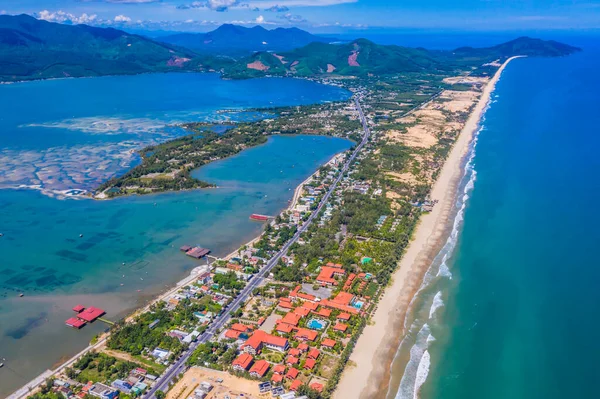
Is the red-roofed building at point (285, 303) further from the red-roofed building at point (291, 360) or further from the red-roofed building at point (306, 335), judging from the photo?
the red-roofed building at point (291, 360)

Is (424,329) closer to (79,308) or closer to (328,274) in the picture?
(328,274)

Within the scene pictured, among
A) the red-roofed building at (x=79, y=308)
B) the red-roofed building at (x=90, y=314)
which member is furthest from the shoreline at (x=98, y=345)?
the red-roofed building at (x=79, y=308)

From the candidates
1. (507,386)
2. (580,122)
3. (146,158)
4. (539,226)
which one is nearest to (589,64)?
(580,122)

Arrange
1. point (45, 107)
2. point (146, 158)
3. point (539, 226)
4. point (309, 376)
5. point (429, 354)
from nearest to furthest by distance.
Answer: point (309, 376), point (429, 354), point (539, 226), point (146, 158), point (45, 107)

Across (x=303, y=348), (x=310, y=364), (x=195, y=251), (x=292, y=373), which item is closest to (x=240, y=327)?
(x=303, y=348)

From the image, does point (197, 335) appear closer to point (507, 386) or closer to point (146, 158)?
point (507, 386)

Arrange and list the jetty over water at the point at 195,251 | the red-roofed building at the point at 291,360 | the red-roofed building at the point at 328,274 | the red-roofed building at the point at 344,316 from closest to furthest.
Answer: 1. the red-roofed building at the point at 291,360
2. the red-roofed building at the point at 344,316
3. the red-roofed building at the point at 328,274
4. the jetty over water at the point at 195,251

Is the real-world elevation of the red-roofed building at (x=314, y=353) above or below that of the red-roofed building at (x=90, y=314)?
above
